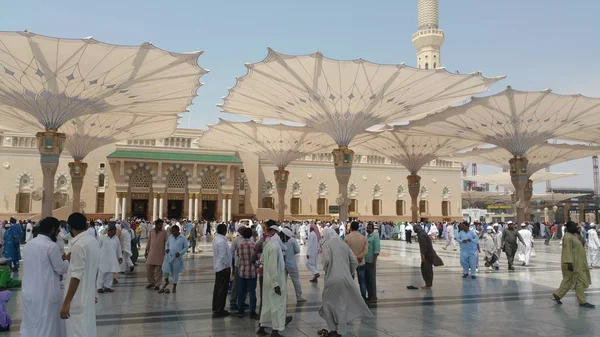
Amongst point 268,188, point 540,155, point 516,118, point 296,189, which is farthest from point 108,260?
point 540,155

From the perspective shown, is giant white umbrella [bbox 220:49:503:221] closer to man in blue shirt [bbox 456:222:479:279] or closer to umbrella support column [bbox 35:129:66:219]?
umbrella support column [bbox 35:129:66:219]

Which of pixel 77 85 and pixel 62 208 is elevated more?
pixel 77 85

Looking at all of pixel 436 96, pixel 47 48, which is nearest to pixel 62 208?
pixel 47 48

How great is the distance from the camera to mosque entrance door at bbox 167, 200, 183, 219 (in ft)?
121

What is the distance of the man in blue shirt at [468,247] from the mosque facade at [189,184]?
1629 centimetres

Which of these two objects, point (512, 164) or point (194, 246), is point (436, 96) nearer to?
point (512, 164)

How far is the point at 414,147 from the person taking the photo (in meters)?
30.5

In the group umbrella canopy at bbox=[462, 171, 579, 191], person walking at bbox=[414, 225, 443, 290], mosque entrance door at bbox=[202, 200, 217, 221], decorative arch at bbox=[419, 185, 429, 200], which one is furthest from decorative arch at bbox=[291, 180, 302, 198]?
person walking at bbox=[414, 225, 443, 290]

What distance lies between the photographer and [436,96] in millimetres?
19328

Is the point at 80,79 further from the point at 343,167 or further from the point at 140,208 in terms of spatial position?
the point at 140,208

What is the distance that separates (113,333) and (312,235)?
5.73m

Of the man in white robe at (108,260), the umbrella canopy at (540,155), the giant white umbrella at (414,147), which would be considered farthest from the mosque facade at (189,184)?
the man in white robe at (108,260)

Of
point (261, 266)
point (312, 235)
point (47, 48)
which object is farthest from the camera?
point (47, 48)

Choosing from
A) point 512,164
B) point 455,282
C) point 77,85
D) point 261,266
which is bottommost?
point 455,282
